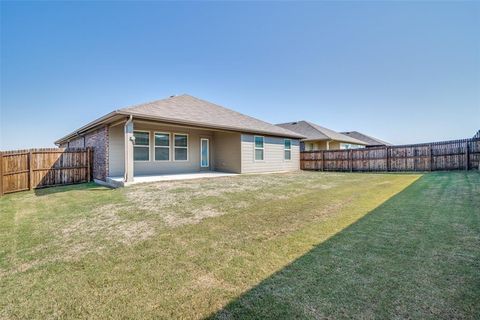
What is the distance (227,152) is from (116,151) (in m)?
5.98

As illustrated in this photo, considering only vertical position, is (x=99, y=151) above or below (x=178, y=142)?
below

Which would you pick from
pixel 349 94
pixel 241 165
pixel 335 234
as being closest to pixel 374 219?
pixel 335 234

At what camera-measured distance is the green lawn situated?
1991 millimetres

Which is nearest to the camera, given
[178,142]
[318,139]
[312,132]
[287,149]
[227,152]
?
[178,142]

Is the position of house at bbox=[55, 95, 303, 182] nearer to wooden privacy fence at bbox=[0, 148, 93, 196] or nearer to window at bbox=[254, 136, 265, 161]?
window at bbox=[254, 136, 265, 161]

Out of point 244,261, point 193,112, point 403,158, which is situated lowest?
point 244,261

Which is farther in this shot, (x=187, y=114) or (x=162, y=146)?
(x=162, y=146)

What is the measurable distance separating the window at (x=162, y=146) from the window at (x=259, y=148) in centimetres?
526

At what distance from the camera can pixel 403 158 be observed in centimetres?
1466

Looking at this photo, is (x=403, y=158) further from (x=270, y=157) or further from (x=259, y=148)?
(x=259, y=148)

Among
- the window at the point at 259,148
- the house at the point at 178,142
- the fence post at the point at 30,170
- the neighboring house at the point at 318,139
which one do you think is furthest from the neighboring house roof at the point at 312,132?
the fence post at the point at 30,170

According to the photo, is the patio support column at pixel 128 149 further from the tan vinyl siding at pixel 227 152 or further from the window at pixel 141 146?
the tan vinyl siding at pixel 227 152

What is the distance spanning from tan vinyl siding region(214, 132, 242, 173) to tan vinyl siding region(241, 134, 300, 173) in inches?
13.9

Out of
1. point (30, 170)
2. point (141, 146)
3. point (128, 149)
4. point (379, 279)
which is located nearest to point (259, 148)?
point (141, 146)
